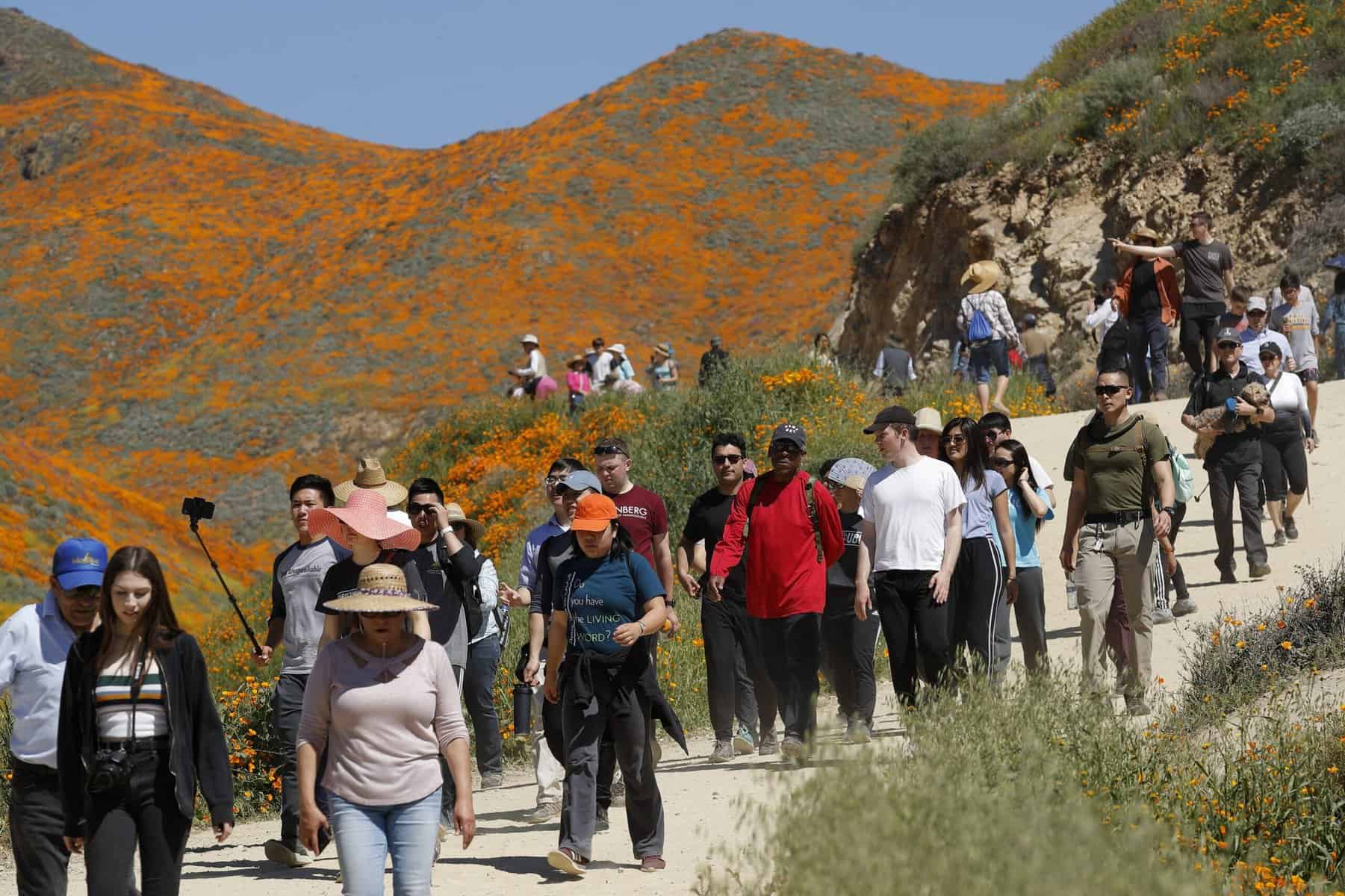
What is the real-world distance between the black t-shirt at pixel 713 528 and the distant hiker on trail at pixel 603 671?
2252 millimetres

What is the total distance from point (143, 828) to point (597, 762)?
88.3 inches

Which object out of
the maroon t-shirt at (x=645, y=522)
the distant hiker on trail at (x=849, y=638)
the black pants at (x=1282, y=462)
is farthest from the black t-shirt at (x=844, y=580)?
the black pants at (x=1282, y=462)

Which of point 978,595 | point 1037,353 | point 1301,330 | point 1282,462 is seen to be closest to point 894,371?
point 1037,353

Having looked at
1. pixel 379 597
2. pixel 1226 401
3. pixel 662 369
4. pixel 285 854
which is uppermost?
pixel 662 369

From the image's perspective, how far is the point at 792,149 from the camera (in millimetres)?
54250

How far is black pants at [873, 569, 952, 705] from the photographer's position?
809cm

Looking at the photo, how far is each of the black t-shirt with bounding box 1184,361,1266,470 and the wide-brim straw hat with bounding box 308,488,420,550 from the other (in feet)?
22.6

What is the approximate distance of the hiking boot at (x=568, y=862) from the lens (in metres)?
6.59

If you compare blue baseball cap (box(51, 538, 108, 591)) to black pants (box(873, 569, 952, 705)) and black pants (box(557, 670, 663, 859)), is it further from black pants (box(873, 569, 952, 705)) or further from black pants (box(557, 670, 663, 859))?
black pants (box(873, 569, 952, 705))

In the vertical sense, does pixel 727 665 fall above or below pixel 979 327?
below

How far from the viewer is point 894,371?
19891 mm

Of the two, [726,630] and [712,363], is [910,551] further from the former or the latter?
[712,363]

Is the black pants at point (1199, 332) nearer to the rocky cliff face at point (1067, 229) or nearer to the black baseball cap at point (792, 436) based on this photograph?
the rocky cliff face at point (1067, 229)

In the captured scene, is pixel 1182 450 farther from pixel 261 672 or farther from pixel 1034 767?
pixel 1034 767
